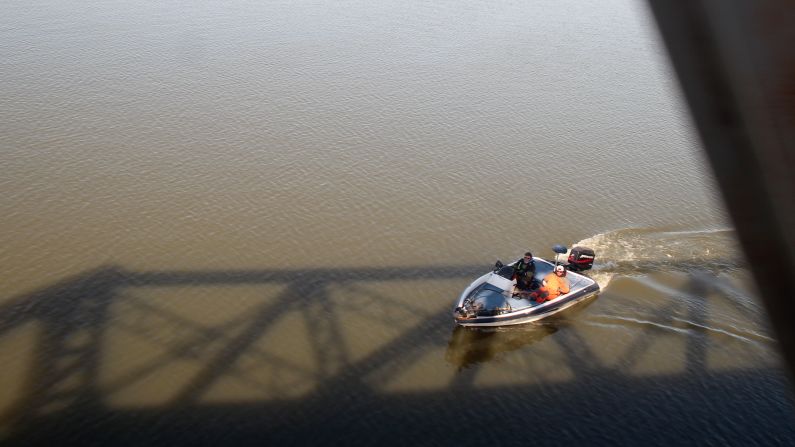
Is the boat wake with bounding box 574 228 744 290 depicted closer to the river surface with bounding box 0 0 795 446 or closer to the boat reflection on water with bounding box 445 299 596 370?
the river surface with bounding box 0 0 795 446

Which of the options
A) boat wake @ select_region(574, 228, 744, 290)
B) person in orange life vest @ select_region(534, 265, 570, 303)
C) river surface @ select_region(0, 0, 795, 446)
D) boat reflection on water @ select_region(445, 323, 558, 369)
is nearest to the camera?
river surface @ select_region(0, 0, 795, 446)

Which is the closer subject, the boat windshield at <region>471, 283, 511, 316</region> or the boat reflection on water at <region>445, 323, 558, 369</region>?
the boat reflection on water at <region>445, 323, 558, 369</region>

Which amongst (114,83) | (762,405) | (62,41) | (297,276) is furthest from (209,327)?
(62,41)

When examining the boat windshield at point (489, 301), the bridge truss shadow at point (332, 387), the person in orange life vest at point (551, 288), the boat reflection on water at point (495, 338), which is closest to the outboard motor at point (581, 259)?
the boat reflection on water at point (495, 338)

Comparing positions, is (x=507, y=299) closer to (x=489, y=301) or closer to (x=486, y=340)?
(x=489, y=301)

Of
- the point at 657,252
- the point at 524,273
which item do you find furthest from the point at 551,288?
the point at 657,252

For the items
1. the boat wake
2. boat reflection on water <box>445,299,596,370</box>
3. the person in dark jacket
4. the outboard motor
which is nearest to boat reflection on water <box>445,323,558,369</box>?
boat reflection on water <box>445,299,596,370</box>

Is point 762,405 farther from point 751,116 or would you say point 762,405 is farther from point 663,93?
point 663,93
